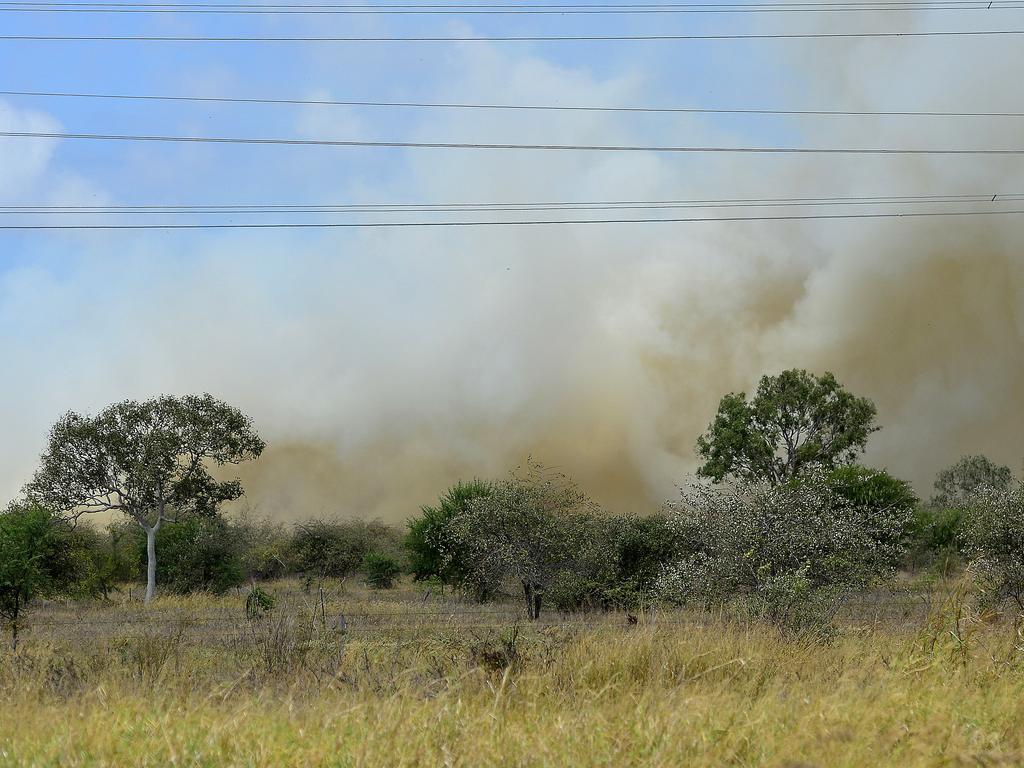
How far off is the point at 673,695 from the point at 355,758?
2731 millimetres

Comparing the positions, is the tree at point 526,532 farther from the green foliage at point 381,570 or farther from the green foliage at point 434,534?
the green foliage at point 381,570

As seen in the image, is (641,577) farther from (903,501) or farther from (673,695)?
(673,695)

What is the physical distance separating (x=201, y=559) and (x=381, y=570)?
866cm

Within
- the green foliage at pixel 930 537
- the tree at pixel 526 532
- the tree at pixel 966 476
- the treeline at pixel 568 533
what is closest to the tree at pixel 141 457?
the treeline at pixel 568 533

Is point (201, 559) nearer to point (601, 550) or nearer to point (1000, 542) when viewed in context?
point (601, 550)

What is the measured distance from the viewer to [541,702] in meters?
7.60

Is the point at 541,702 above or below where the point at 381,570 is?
below

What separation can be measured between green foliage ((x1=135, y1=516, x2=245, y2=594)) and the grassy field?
1251 inches

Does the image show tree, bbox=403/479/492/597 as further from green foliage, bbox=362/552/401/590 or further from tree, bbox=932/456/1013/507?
tree, bbox=932/456/1013/507

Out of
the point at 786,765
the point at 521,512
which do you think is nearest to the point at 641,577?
the point at 521,512

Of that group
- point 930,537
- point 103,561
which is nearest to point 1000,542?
point 930,537

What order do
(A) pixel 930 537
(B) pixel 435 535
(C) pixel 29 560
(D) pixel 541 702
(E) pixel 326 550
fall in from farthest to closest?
1. (E) pixel 326 550
2. (A) pixel 930 537
3. (B) pixel 435 535
4. (C) pixel 29 560
5. (D) pixel 541 702

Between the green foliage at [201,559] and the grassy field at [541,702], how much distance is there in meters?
31.8

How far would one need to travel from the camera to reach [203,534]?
41.9 meters
